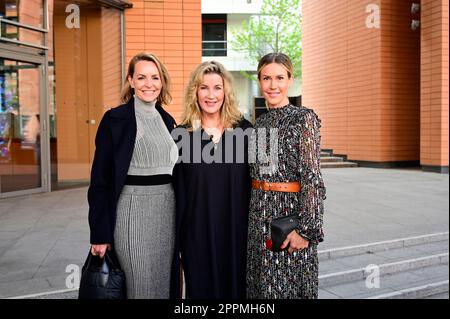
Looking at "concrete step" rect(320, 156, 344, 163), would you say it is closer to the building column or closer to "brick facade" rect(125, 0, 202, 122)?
the building column

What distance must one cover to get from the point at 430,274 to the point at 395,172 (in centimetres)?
731

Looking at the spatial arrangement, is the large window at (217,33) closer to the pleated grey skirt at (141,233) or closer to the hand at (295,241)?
the pleated grey skirt at (141,233)

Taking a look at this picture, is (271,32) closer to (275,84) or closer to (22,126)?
(22,126)

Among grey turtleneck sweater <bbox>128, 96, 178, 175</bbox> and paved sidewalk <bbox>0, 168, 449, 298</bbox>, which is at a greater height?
grey turtleneck sweater <bbox>128, 96, 178, 175</bbox>

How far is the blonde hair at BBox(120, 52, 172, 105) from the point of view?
6.85 ft

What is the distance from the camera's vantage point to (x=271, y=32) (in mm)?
20172

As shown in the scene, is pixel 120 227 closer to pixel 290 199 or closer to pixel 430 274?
pixel 290 199

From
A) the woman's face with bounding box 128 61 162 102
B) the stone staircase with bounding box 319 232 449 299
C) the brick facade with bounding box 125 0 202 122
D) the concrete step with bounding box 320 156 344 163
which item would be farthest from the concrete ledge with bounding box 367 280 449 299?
the concrete step with bounding box 320 156 344 163

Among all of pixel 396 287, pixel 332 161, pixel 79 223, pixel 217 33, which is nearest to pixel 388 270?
pixel 396 287

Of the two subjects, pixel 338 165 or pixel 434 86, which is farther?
pixel 338 165

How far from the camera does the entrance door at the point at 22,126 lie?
7.23 m

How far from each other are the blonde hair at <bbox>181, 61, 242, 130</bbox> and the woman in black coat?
15cm

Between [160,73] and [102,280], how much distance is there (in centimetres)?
96
